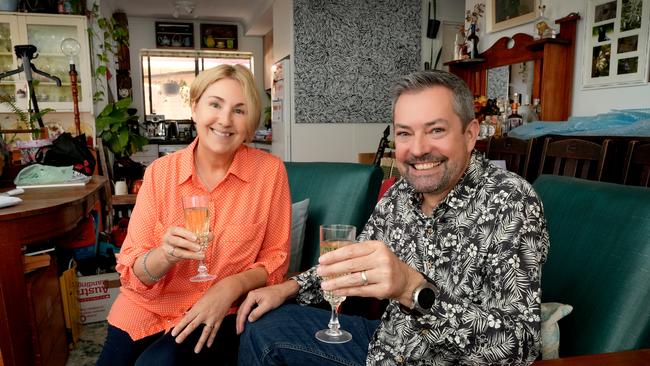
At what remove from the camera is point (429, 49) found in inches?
213

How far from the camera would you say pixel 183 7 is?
6430 millimetres

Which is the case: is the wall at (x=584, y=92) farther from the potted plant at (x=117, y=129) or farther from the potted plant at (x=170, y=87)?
the potted plant at (x=170, y=87)

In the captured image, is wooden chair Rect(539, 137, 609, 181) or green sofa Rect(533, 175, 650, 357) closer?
green sofa Rect(533, 175, 650, 357)

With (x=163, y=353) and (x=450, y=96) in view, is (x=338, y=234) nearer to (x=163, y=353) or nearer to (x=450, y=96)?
(x=450, y=96)

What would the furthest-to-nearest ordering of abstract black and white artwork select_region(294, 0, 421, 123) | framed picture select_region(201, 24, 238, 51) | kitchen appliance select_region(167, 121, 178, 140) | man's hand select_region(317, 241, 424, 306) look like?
framed picture select_region(201, 24, 238, 51) → kitchen appliance select_region(167, 121, 178, 140) → abstract black and white artwork select_region(294, 0, 421, 123) → man's hand select_region(317, 241, 424, 306)

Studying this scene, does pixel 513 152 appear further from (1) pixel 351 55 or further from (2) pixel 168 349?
(1) pixel 351 55

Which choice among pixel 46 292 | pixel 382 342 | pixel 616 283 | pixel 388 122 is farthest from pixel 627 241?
pixel 388 122

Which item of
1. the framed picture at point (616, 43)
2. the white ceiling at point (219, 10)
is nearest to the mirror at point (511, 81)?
the framed picture at point (616, 43)

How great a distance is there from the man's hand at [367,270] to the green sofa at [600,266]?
530mm

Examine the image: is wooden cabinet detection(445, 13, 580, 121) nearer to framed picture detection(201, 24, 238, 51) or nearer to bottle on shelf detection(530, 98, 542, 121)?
bottle on shelf detection(530, 98, 542, 121)

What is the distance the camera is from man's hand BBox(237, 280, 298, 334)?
1.24m

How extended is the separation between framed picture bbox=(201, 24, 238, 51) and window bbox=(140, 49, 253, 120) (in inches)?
5.4

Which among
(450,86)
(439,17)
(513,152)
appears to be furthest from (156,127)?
(450,86)

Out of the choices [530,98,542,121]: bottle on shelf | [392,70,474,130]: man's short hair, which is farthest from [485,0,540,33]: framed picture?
[392,70,474,130]: man's short hair
